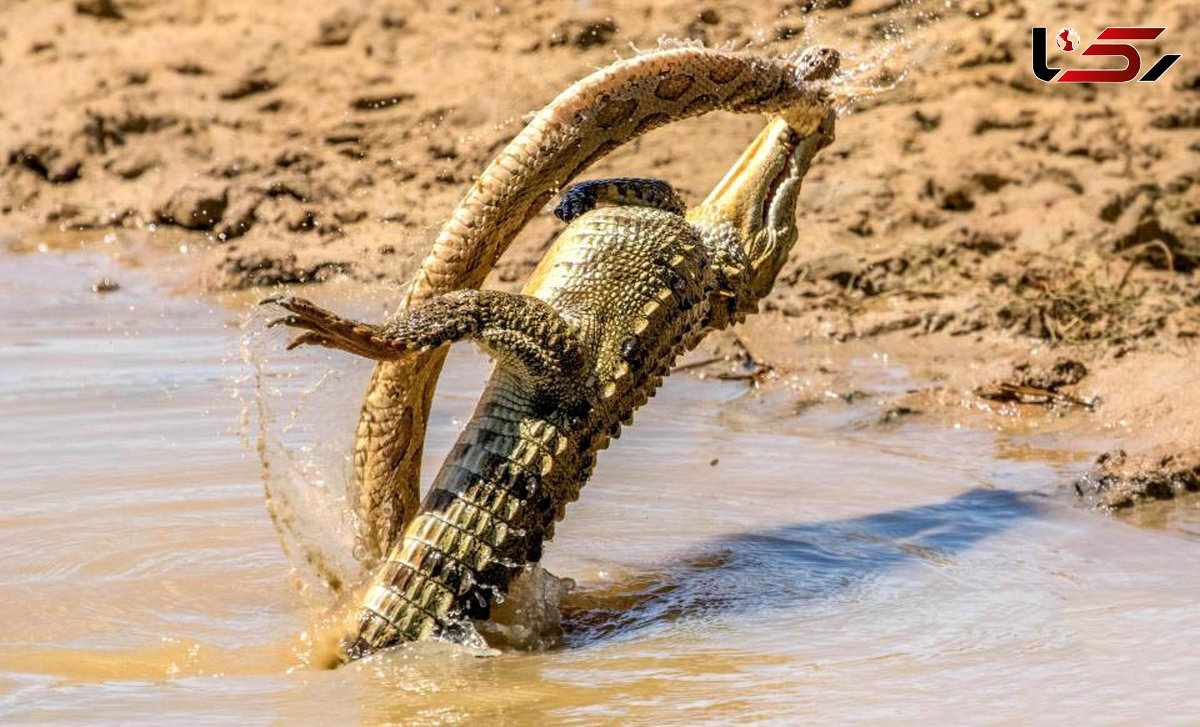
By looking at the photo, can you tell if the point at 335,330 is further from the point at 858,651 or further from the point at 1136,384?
the point at 1136,384

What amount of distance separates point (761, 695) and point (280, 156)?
6.53 meters

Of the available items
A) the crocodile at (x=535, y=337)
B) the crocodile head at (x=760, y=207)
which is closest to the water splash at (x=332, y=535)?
the crocodile at (x=535, y=337)

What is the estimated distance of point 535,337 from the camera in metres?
4.05

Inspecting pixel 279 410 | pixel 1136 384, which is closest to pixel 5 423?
pixel 279 410

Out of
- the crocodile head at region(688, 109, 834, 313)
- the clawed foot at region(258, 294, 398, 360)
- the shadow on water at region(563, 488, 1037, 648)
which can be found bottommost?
the shadow on water at region(563, 488, 1037, 648)

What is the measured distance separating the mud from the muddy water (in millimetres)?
1015

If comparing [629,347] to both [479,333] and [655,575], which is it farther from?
[655,575]

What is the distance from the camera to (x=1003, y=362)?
731 centimetres

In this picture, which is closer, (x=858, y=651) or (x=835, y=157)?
(x=858, y=651)

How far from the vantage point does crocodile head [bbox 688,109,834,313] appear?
15.5 ft

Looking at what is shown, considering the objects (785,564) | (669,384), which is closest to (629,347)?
(785,564)

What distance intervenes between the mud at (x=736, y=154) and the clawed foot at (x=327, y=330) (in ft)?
11.1

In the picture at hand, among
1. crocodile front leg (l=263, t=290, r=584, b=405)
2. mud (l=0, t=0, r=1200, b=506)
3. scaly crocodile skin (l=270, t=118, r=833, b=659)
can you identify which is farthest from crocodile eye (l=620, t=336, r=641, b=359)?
mud (l=0, t=0, r=1200, b=506)

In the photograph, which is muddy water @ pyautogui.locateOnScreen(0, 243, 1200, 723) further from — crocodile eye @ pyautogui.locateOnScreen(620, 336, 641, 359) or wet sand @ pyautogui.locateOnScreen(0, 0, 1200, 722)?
crocodile eye @ pyautogui.locateOnScreen(620, 336, 641, 359)
